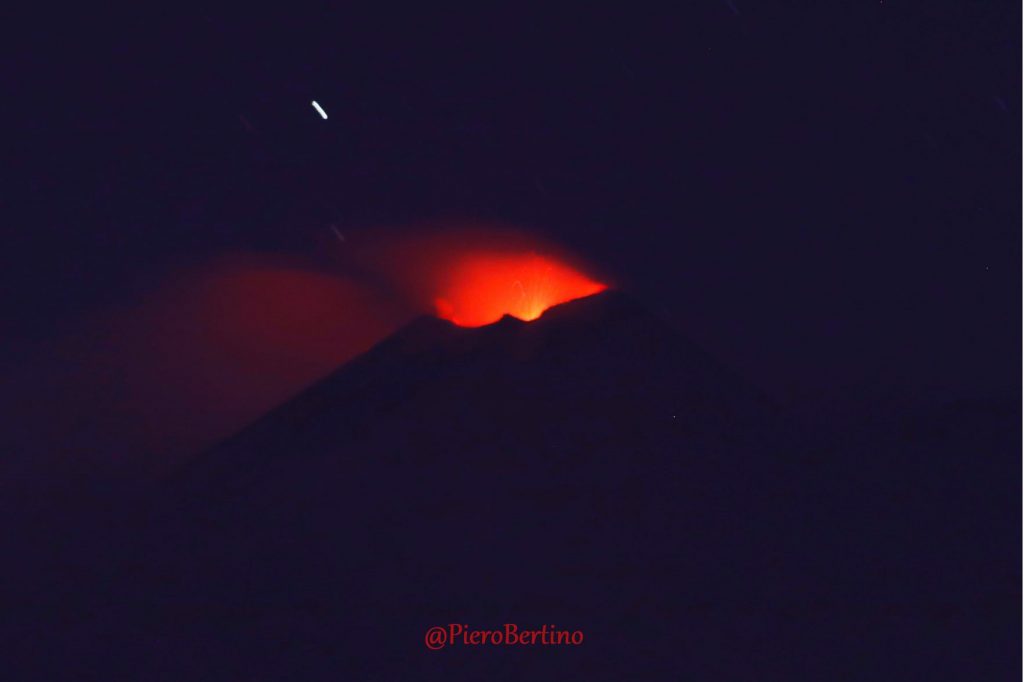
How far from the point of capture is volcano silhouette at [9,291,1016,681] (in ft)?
8.77

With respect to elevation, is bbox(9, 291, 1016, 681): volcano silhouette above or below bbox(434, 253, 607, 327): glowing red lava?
below

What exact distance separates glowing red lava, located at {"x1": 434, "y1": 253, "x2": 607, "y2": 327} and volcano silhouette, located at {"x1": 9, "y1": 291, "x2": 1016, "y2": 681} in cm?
11

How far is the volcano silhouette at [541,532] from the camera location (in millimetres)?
2672

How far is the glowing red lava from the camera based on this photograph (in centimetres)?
397

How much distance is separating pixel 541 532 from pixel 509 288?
128cm

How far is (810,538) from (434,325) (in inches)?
69.5

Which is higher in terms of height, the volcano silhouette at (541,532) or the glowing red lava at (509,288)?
the glowing red lava at (509,288)

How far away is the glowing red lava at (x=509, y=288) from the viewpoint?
3969 millimetres

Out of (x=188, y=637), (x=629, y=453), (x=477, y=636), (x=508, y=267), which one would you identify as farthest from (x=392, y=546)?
(x=508, y=267)

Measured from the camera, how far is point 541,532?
Result: 3133 millimetres

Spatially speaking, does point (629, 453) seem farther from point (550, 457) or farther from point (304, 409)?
point (304, 409)

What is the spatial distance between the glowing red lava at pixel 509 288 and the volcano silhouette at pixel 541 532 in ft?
0.35

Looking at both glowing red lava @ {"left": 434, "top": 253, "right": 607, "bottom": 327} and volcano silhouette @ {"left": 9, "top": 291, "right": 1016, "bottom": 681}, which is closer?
volcano silhouette @ {"left": 9, "top": 291, "right": 1016, "bottom": 681}

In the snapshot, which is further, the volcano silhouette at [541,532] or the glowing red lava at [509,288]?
the glowing red lava at [509,288]
